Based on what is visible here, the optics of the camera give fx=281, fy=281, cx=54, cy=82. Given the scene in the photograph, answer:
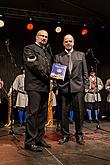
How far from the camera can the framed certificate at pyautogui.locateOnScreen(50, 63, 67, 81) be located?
4.10 m

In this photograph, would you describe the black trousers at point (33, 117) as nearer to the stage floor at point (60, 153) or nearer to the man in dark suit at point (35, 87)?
the man in dark suit at point (35, 87)

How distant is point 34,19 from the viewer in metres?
7.69

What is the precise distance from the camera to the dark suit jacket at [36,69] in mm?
3812

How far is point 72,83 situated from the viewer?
14.4ft

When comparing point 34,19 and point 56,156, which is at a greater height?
point 34,19

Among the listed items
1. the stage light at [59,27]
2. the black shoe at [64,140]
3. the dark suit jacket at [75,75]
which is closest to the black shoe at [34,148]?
the black shoe at [64,140]

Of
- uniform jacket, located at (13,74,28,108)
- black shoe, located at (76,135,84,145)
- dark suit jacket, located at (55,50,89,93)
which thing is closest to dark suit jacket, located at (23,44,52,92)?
dark suit jacket, located at (55,50,89,93)

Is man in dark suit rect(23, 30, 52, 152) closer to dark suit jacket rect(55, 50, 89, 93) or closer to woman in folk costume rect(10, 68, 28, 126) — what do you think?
dark suit jacket rect(55, 50, 89, 93)

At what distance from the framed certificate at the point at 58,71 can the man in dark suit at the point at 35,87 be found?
0.35 ft

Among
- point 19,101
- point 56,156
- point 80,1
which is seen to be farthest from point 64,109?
point 80,1

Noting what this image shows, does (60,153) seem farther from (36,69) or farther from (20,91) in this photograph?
(20,91)

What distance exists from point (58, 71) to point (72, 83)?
37 cm

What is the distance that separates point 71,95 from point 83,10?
3.82 m

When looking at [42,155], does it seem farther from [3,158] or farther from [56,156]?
[3,158]
